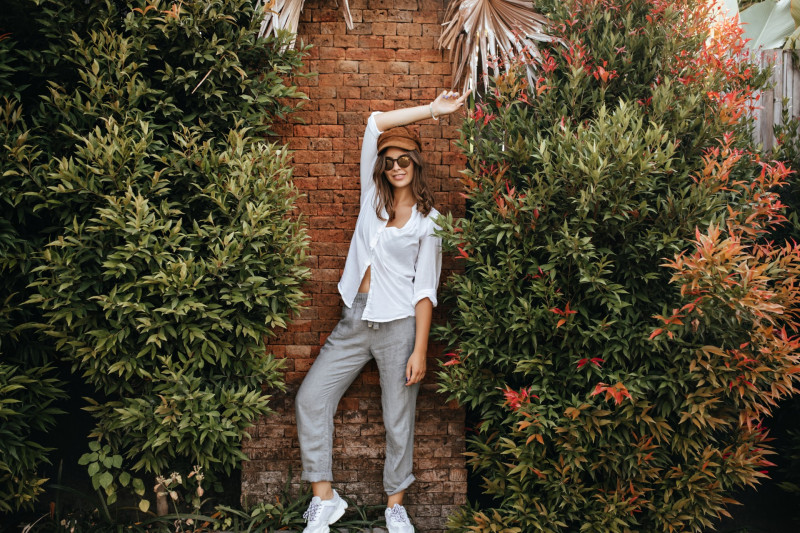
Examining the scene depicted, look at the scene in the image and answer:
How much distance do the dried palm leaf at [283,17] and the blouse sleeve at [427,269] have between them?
63.2 inches

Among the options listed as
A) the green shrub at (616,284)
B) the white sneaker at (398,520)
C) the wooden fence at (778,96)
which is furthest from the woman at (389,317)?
the wooden fence at (778,96)

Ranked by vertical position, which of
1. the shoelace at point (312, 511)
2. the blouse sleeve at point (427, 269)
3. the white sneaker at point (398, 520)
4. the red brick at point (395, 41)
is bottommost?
the white sneaker at point (398, 520)

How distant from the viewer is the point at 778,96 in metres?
Result: 3.84

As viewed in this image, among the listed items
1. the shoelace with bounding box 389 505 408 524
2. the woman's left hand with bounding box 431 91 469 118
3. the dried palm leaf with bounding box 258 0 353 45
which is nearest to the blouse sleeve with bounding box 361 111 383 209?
the woman's left hand with bounding box 431 91 469 118

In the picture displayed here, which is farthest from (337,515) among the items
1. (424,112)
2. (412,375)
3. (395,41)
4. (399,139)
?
(395,41)

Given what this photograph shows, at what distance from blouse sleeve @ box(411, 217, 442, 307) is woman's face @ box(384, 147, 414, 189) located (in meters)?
0.35

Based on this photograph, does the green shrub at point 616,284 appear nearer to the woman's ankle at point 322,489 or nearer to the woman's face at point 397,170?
the woman's face at point 397,170

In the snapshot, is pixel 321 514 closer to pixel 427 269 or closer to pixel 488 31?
pixel 427 269

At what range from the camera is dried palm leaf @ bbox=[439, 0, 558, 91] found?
11.2 ft

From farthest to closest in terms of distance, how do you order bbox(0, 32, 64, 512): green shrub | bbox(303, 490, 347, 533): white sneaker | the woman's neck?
the woman's neck < bbox(303, 490, 347, 533): white sneaker < bbox(0, 32, 64, 512): green shrub

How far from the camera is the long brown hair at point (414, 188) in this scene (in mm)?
3418

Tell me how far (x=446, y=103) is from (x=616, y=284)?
153cm

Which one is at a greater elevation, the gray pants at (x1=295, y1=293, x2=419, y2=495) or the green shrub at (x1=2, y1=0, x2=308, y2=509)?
the green shrub at (x1=2, y1=0, x2=308, y2=509)

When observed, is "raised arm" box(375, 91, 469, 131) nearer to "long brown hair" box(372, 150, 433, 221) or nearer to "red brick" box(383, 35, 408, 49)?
"long brown hair" box(372, 150, 433, 221)
